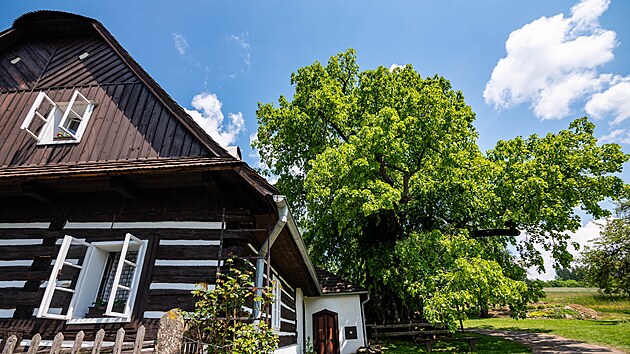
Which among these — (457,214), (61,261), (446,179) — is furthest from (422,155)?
(61,261)

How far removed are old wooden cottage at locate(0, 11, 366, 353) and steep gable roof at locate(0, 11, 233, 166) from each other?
0.03 meters

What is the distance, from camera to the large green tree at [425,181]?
12281mm

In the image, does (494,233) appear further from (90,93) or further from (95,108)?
(90,93)

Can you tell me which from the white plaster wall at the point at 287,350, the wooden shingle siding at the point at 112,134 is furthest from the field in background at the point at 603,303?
the wooden shingle siding at the point at 112,134

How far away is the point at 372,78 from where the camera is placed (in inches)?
673

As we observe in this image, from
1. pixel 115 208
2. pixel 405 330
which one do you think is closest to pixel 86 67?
pixel 115 208

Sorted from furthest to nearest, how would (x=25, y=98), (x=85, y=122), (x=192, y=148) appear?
(x=25, y=98) < (x=85, y=122) < (x=192, y=148)

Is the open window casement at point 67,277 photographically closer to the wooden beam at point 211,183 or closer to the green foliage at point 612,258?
the wooden beam at point 211,183

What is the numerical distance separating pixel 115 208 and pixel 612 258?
3191cm

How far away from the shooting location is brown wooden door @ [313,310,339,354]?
45.0 ft

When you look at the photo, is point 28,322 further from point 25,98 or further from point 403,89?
point 403,89

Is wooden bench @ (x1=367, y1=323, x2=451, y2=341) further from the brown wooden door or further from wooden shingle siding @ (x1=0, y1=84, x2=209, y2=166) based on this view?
wooden shingle siding @ (x1=0, y1=84, x2=209, y2=166)

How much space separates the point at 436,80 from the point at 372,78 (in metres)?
3.57

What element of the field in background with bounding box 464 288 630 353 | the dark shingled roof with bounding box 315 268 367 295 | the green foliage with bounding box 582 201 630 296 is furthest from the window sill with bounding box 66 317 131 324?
the green foliage with bounding box 582 201 630 296
